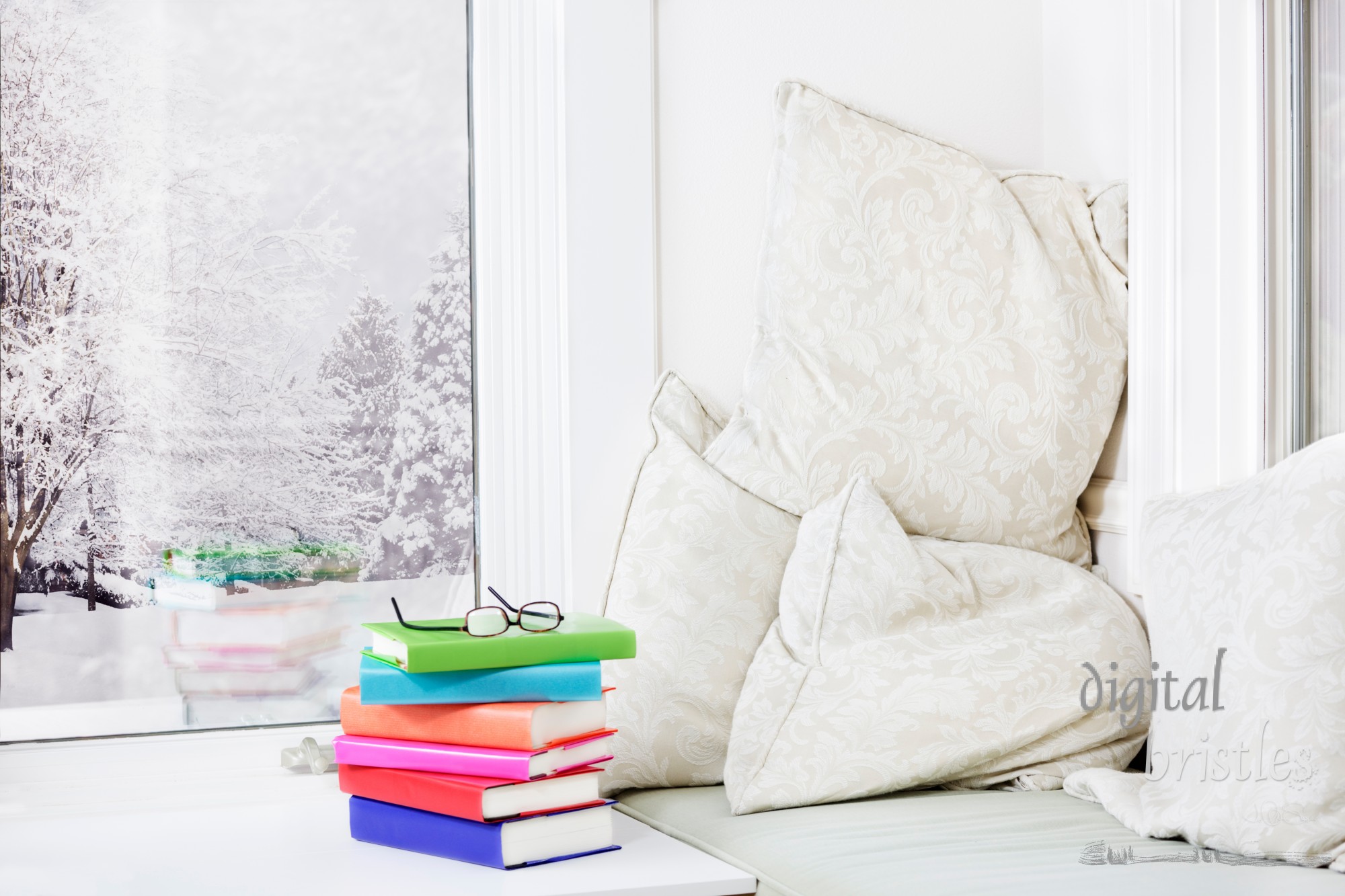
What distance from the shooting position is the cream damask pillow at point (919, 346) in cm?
154

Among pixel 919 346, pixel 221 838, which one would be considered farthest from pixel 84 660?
pixel 919 346

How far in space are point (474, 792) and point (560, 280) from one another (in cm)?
81

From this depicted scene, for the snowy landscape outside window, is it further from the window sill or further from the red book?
the red book

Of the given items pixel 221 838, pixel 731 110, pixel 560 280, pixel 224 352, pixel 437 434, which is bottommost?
pixel 221 838

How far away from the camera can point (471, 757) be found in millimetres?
1148

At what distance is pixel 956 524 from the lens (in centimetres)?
156

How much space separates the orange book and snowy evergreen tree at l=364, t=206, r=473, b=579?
1.51 feet

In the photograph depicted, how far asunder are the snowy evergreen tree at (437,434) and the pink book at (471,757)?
1.56 feet

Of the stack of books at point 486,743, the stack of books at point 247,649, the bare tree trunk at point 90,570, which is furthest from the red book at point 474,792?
the bare tree trunk at point 90,570

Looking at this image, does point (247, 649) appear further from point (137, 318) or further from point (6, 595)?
point (137, 318)

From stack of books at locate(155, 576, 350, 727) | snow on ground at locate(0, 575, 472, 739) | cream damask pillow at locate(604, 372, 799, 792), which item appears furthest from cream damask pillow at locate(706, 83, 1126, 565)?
snow on ground at locate(0, 575, 472, 739)

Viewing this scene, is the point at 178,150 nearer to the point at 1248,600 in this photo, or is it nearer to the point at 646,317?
the point at 646,317

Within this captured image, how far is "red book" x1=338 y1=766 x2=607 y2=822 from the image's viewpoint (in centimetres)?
113

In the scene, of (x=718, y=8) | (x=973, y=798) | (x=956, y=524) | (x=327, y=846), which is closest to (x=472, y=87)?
(x=718, y=8)
